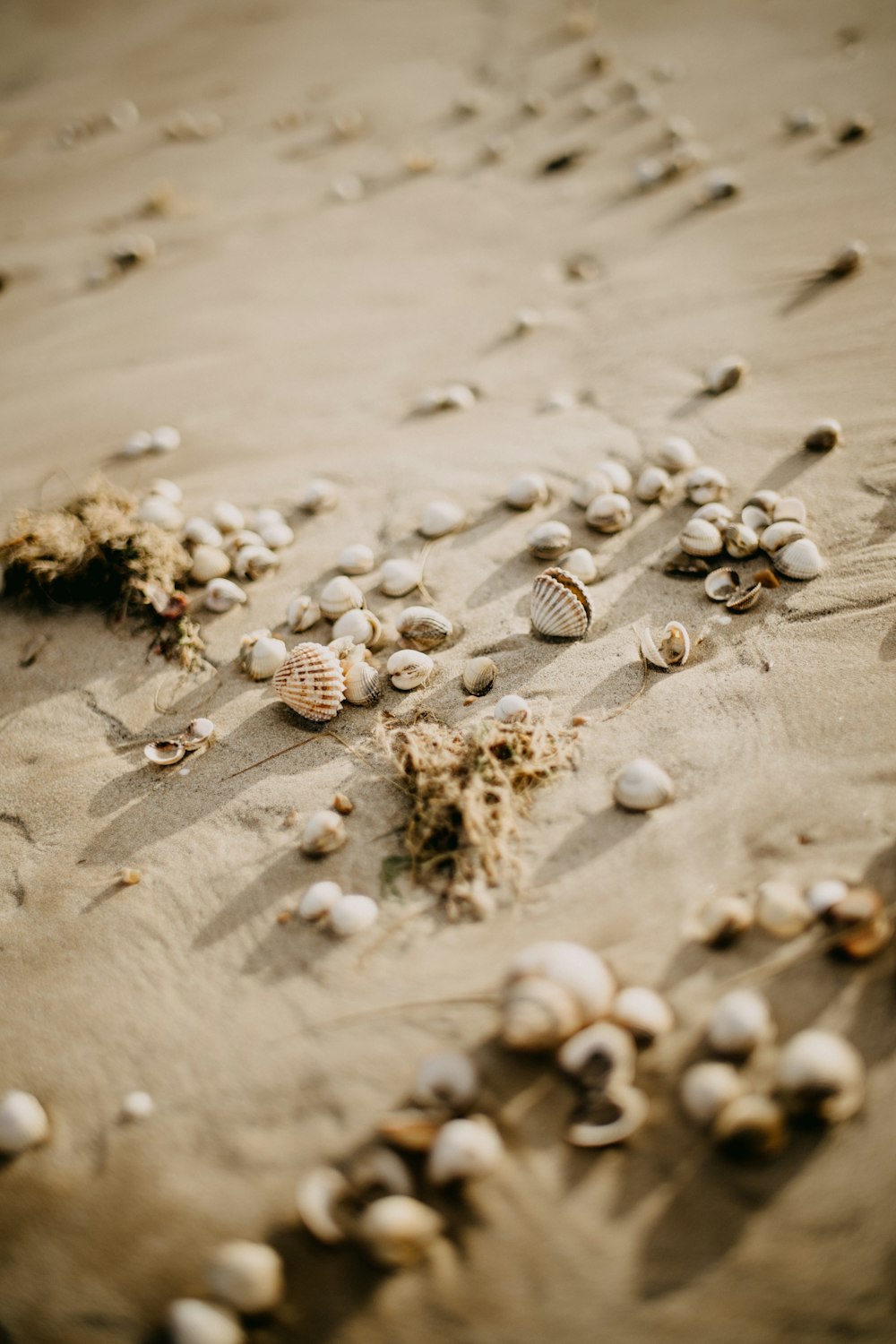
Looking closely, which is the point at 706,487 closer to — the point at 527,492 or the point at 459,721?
the point at 527,492

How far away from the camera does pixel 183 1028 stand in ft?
6.38

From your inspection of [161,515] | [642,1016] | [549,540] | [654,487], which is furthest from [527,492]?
[642,1016]

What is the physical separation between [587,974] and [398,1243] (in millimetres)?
681

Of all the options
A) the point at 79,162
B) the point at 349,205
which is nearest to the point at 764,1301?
the point at 349,205

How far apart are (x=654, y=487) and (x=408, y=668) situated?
144 cm

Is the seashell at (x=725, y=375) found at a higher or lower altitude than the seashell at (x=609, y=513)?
higher

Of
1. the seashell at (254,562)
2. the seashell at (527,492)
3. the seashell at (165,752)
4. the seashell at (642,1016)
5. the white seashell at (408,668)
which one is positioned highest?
the seashell at (527,492)

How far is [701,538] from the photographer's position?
9.29 feet

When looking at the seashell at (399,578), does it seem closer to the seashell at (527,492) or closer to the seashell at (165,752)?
the seashell at (527,492)

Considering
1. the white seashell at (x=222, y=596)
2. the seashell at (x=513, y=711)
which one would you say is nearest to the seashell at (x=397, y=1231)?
the seashell at (x=513, y=711)

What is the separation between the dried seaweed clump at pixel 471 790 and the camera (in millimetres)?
2105

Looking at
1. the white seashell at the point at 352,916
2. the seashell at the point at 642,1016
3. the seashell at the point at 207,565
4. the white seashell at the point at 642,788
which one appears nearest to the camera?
the seashell at the point at 642,1016

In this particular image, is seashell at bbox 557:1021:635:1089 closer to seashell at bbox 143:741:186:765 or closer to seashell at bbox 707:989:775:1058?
seashell at bbox 707:989:775:1058

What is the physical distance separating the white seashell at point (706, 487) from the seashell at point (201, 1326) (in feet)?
10.2
